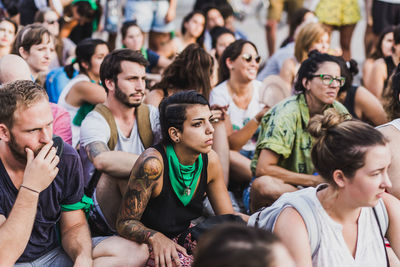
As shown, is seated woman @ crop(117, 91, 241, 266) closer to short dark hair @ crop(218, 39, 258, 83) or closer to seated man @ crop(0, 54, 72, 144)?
seated man @ crop(0, 54, 72, 144)

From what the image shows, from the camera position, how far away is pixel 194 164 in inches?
128

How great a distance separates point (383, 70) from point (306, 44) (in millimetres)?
874

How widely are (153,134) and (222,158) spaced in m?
0.63

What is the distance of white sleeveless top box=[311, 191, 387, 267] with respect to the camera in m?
2.43

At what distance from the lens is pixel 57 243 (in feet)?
9.75

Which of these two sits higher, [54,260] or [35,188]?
[35,188]

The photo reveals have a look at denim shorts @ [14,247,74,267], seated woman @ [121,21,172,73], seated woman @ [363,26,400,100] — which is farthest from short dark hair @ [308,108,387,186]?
seated woman @ [121,21,172,73]

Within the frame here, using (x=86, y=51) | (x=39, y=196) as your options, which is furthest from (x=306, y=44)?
(x=39, y=196)

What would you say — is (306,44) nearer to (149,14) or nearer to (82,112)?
(82,112)

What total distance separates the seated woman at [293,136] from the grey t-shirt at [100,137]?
79 centimetres

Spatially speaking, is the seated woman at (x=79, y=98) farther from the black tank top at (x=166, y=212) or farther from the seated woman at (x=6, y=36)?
the black tank top at (x=166, y=212)

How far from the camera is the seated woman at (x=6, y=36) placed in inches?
216

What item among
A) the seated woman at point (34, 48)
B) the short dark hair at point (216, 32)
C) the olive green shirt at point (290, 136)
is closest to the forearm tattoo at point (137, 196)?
the olive green shirt at point (290, 136)

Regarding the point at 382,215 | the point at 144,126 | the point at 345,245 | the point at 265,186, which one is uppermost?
the point at 144,126
